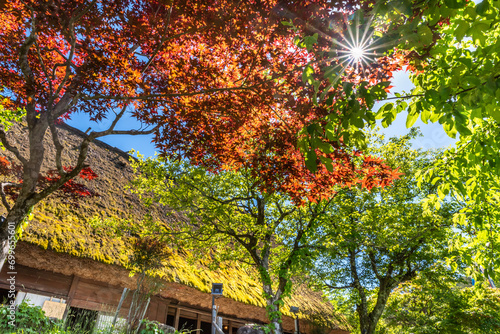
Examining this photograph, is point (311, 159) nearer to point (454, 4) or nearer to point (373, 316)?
point (454, 4)

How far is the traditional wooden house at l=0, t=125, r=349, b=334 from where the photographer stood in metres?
5.50

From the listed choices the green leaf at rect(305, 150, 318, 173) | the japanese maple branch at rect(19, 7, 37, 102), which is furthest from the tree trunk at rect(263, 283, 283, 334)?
the japanese maple branch at rect(19, 7, 37, 102)

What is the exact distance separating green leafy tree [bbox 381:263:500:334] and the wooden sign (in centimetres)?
896

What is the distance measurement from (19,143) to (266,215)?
8.14 m

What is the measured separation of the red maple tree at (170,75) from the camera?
3258mm

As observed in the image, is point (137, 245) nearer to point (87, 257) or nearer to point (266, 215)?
point (87, 257)

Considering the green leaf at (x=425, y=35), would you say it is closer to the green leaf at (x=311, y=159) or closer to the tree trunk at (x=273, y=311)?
the green leaf at (x=311, y=159)

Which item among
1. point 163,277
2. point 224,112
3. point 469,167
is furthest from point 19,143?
point 469,167

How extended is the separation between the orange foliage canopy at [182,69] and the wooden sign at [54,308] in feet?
14.8

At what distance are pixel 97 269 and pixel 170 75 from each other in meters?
4.94

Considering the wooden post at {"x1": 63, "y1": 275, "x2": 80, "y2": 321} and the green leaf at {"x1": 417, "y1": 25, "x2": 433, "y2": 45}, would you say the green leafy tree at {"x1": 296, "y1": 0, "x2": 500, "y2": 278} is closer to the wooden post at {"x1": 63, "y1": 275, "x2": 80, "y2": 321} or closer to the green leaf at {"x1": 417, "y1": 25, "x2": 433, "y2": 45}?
the green leaf at {"x1": 417, "y1": 25, "x2": 433, "y2": 45}

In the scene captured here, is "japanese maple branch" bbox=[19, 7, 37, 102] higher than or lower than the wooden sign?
higher

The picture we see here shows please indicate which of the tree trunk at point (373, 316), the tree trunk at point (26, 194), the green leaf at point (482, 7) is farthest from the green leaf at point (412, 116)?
the tree trunk at point (373, 316)

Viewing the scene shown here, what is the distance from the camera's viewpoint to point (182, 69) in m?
3.71
